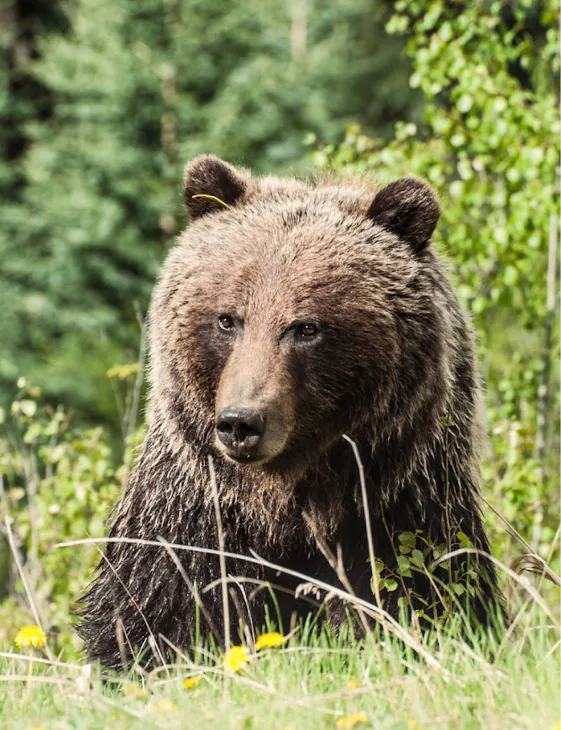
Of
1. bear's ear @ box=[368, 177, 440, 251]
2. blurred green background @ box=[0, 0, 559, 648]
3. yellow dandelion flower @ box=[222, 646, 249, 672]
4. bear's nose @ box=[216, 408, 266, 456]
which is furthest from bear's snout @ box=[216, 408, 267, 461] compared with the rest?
blurred green background @ box=[0, 0, 559, 648]

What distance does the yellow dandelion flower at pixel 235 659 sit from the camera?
2758 millimetres

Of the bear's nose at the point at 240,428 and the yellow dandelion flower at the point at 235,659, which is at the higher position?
the bear's nose at the point at 240,428

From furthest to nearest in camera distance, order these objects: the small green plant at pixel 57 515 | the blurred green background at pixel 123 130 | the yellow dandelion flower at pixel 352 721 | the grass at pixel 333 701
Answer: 1. the blurred green background at pixel 123 130
2. the small green plant at pixel 57 515
3. the grass at pixel 333 701
4. the yellow dandelion flower at pixel 352 721

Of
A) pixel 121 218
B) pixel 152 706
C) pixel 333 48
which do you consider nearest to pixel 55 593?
pixel 152 706

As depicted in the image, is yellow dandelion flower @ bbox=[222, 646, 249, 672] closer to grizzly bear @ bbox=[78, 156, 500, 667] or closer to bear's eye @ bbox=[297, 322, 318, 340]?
grizzly bear @ bbox=[78, 156, 500, 667]

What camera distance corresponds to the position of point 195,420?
4.03 metres

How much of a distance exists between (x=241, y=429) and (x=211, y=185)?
1.29 meters

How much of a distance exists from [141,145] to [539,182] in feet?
46.2

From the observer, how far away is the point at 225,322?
3916 mm

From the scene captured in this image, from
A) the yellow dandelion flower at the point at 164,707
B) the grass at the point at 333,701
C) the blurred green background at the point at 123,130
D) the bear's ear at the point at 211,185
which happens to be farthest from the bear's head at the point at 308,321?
the blurred green background at the point at 123,130

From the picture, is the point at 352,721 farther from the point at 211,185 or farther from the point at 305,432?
the point at 211,185

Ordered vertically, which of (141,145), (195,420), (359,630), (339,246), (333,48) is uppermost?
(333,48)

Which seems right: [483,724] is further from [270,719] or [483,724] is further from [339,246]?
[339,246]

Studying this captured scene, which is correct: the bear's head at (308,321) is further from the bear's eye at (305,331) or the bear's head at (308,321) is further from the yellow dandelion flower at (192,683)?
the yellow dandelion flower at (192,683)
